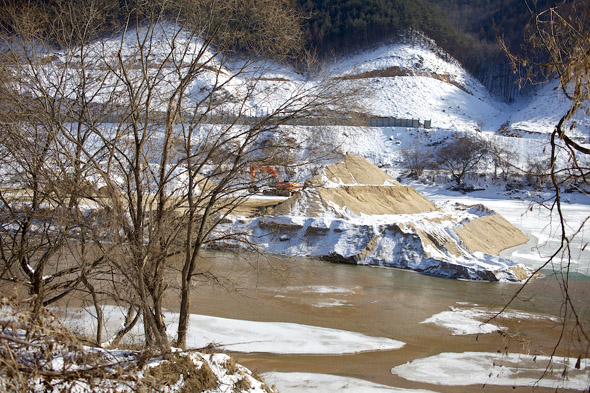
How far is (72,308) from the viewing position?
10.5 m

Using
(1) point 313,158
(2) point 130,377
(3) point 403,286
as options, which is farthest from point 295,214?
(2) point 130,377

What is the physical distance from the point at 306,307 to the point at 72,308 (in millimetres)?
5377

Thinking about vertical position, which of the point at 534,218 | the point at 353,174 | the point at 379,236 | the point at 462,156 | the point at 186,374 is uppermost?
the point at 462,156

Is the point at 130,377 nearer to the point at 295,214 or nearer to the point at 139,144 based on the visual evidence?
the point at 139,144

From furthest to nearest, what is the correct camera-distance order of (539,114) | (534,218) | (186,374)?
(539,114)
(534,218)
(186,374)

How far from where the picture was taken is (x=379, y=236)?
63.8 feet

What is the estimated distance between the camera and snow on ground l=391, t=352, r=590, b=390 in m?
8.22

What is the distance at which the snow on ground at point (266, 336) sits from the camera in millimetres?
9406

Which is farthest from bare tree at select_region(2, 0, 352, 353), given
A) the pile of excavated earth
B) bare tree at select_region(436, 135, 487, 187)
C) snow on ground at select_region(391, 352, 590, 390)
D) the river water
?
bare tree at select_region(436, 135, 487, 187)

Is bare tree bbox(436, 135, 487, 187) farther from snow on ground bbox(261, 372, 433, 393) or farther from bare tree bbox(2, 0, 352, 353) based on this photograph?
bare tree bbox(2, 0, 352, 353)

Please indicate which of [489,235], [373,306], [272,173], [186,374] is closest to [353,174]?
[489,235]

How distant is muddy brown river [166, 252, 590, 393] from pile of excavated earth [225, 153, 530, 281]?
2.77 feet

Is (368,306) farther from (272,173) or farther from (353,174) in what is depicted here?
(353,174)

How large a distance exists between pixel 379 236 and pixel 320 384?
12.1 m
